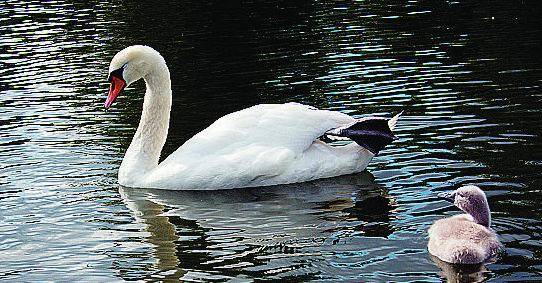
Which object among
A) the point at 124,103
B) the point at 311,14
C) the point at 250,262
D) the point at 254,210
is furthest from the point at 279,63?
the point at 250,262

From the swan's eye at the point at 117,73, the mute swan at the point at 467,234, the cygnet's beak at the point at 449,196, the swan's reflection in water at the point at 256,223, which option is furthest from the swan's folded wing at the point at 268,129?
the mute swan at the point at 467,234

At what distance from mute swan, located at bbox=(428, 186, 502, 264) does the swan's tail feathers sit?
2.47 meters

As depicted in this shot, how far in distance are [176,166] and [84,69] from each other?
10496 millimetres

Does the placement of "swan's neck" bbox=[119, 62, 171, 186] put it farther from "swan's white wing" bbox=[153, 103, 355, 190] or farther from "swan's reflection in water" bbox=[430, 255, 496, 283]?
"swan's reflection in water" bbox=[430, 255, 496, 283]

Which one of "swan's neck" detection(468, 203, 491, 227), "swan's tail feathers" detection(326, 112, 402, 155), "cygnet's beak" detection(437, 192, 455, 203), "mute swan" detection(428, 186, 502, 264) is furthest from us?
"swan's tail feathers" detection(326, 112, 402, 155)

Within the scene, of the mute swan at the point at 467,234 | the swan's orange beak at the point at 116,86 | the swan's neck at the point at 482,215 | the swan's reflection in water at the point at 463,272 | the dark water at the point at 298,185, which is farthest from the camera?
the swan's orange beak at the point at 116,86

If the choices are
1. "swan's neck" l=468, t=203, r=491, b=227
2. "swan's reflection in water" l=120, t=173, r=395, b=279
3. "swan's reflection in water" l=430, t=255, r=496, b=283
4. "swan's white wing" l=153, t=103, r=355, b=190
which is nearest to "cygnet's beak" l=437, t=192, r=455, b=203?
"swan's neck" l=468, t=203, r=491, b=227

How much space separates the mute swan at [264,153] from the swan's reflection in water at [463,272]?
3447 mm

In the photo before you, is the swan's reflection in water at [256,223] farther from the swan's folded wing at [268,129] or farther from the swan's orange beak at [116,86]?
the swan's orange beak at [116,86]

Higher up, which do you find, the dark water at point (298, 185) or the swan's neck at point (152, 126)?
the swan's neck at point (152, 126)

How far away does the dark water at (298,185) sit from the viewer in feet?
31.2

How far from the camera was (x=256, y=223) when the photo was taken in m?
10.6

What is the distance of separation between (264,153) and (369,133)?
124 centimetres

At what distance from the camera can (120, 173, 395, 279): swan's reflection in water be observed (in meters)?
9.38
